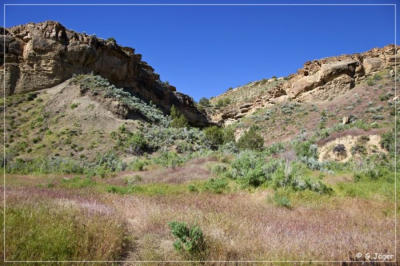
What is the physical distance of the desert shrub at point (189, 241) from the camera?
10.9 ft

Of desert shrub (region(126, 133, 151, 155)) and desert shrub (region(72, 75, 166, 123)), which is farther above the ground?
desert shrub (region(72, 75, 166, 123))

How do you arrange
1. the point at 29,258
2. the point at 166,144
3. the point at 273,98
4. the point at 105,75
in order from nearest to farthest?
the point at 29,258
the point at 166,144
the point at 105,75
the point at 273,98

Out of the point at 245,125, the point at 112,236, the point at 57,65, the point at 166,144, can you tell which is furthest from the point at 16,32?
the point at 112,236

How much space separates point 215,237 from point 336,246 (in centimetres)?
166

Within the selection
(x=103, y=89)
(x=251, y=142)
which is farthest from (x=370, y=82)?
(x=103, y=89)

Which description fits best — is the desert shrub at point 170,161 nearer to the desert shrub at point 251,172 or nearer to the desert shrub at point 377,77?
the desert shrub at point 251,172

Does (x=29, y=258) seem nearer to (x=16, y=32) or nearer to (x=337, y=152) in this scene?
(x=337, y=152)

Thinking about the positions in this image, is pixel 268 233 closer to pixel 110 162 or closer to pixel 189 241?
pixel 189 241

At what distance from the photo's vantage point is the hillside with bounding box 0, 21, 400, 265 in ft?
11.5

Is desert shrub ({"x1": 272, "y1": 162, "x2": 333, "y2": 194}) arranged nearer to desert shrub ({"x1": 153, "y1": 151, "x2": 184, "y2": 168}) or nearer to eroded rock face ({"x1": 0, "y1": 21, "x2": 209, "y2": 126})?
desert shrub ({"x1": 153, "y1": 151, "x2": 184, "y2": 168})

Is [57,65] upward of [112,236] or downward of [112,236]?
upward

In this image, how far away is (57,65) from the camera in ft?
106

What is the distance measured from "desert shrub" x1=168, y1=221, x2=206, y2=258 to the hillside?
0.7 inches

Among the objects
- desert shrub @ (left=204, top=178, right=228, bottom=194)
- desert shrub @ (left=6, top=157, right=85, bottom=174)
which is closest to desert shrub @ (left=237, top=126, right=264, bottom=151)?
desert shrub @ (left=6, top=157, right=85, bottom=174)
